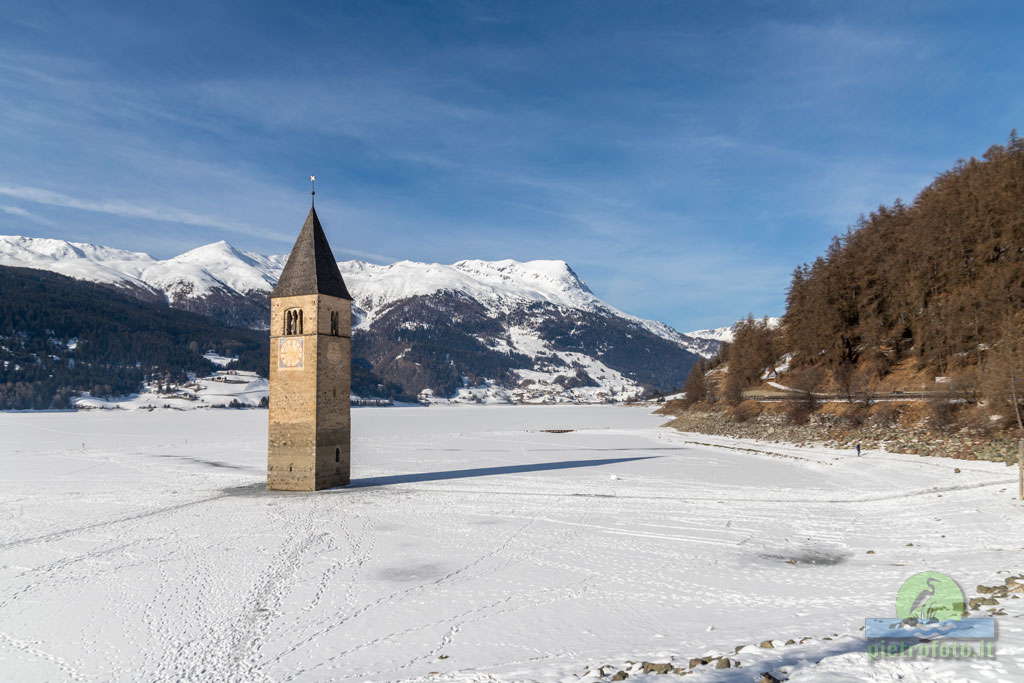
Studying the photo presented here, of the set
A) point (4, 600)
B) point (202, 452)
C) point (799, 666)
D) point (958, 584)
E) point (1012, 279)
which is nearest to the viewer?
point (799, 666)

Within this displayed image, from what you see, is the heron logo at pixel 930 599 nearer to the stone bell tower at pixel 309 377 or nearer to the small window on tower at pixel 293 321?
the stone bell tower at pixel 309 377

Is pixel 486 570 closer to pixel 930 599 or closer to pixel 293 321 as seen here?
pixel 930 599

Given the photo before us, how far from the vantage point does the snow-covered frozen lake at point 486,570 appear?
11695 mm

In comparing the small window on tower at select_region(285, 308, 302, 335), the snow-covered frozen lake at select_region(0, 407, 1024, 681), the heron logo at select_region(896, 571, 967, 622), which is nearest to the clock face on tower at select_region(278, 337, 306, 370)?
the small window on tower at select_region(285, 308, 302, 335)

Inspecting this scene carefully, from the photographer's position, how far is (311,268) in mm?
35000

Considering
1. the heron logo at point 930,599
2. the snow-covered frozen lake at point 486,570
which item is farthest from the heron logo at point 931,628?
the snow-covered frozen lake at point 486,570

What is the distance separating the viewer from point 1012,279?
153 ft

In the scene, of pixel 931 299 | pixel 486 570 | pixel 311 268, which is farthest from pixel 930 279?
pixel 486 570

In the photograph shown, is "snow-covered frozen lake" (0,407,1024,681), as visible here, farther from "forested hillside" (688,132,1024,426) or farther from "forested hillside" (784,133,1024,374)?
"forested hillside" (784,133,1024,374)

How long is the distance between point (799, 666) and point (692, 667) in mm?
1477

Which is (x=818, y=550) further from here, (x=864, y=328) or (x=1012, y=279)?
(x=864, y=328)

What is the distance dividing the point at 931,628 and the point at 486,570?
33.9 ft

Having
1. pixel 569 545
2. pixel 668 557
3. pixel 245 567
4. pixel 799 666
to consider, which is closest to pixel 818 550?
pixel 668 557

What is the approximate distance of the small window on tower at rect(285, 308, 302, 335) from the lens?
34438 millimetres
